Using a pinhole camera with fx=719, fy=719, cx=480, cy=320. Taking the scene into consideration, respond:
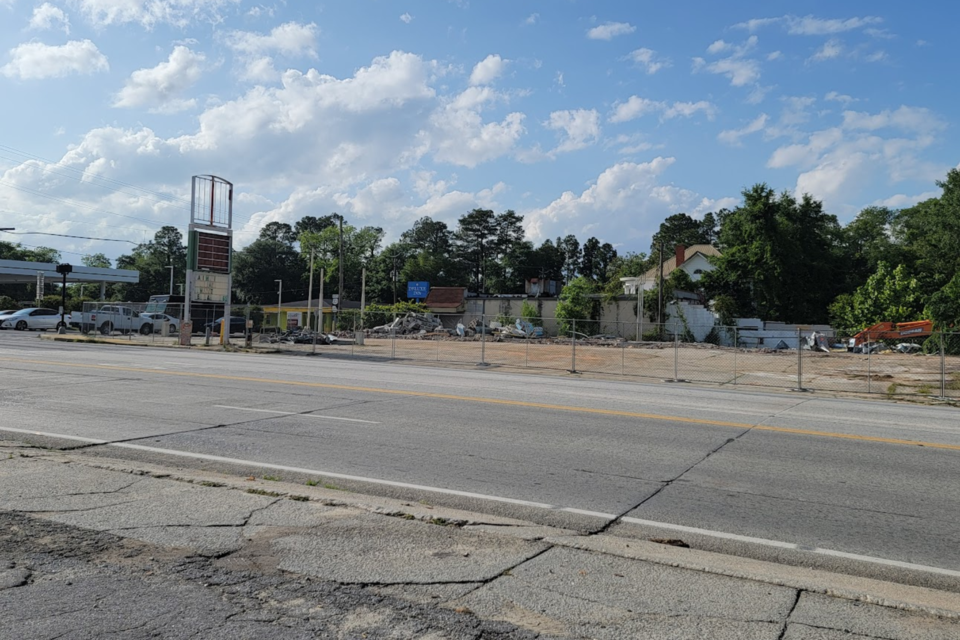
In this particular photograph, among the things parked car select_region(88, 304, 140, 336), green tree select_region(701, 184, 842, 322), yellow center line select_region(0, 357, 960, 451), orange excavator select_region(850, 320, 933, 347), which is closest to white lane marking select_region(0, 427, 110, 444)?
yellow center line select_region(0, 357, 960, 451)

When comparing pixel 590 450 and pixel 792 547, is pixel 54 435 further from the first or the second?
pixel 792 547

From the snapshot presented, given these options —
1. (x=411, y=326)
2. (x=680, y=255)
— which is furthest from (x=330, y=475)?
(x=680, y=255)

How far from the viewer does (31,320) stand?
154 ft

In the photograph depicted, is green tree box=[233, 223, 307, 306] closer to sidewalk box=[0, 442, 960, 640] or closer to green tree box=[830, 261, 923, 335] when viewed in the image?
green tree box=[830, 261, 923, 335]

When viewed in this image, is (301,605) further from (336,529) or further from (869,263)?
(869,263)

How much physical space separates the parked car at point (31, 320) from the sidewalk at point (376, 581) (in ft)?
158

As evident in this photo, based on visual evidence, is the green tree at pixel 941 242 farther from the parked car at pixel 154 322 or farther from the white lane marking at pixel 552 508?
the white lane marking at pixel 552 508

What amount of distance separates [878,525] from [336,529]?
4.62 metres

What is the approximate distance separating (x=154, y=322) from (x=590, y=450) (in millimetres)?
38736

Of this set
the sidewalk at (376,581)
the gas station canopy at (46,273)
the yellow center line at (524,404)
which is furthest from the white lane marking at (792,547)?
the gas station canopy at (46,273)

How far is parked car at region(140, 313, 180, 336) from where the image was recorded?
41906 mm

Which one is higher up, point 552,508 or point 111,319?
point 111,319

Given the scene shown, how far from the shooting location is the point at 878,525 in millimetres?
6238

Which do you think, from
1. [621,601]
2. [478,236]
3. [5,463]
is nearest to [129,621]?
[621,601]
